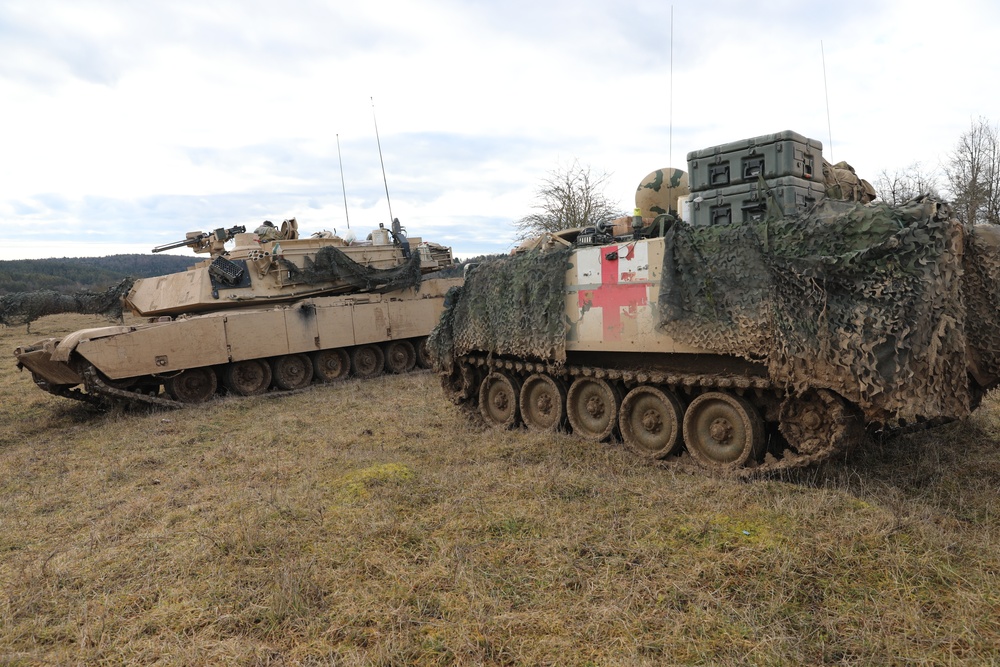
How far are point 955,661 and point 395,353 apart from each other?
40.8ft

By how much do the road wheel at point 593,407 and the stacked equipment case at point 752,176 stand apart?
6.50ft

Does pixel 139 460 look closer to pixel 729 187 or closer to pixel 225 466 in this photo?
pixel 225 466

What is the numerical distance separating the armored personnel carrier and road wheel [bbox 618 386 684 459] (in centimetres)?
2

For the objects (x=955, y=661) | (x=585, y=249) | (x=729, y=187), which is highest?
(x=729, y=187)

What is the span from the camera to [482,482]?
235 inches

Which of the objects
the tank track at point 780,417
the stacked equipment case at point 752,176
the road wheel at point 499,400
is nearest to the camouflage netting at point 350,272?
the road wheel at point 499,400

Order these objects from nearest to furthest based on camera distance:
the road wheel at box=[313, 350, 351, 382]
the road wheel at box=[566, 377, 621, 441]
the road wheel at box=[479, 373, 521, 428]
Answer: the road wheel at box=[566, 377, 621, 441], the road wheel at box=[479, 373, 521, 428], the road wheel at box=[313, 350, 351, 382]

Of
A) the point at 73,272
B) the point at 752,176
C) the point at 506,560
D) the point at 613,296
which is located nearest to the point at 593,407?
the point at 613,296

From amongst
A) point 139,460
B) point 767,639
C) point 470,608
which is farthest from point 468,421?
point 767,639

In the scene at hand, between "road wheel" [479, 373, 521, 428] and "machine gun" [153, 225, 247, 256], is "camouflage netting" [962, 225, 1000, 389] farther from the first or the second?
"machine gun" [153, 225, 247, 256]

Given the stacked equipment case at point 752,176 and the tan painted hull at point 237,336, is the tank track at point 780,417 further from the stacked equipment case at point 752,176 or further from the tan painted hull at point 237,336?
the tan painted hull at point 237,336

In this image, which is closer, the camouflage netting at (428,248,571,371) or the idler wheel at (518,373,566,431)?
the camouflage netting at (428,248,571,371)

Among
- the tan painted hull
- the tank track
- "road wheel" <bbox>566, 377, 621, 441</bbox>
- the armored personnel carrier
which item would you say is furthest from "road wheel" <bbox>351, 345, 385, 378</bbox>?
the tank track

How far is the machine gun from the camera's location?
14.4 meters
